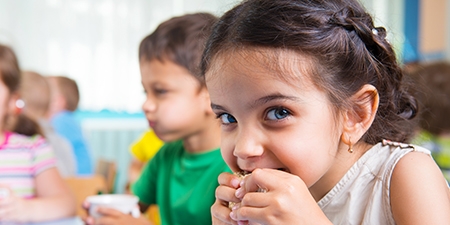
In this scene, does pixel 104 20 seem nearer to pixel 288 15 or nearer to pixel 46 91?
pixel 46 91

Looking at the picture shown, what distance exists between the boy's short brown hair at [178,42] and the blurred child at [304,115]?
440mm

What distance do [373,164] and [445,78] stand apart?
1.33m

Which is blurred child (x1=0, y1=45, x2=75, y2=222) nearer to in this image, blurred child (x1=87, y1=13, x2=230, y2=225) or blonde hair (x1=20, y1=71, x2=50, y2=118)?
blurred child (x1=87, y1=13, x2=230, y2=225)

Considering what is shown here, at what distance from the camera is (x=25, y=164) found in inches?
67.5

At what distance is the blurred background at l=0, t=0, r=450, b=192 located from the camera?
430 cm

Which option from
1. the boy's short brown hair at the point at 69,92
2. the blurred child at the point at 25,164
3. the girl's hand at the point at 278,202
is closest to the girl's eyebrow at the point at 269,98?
the girl's hand at the point at 278,202

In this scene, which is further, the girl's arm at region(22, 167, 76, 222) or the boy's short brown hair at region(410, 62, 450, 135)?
the boy's short brown hair at region(410, 62, 450, 135)

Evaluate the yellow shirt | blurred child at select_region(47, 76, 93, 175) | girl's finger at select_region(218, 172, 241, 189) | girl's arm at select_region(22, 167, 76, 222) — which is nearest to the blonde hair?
blurred child at select_region(47, 76, 93, 175)

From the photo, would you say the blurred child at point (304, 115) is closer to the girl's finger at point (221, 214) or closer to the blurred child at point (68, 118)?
the girl's finger at point (221, 214)

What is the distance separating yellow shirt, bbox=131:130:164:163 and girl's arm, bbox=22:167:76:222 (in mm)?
793

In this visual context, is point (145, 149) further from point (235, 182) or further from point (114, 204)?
point (235, 182)

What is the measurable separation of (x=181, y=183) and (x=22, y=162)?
2.09 feet

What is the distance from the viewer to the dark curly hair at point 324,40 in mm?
814

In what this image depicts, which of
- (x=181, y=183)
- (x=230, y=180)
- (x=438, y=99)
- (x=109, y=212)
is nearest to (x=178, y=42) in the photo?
(x=181, y=183)
